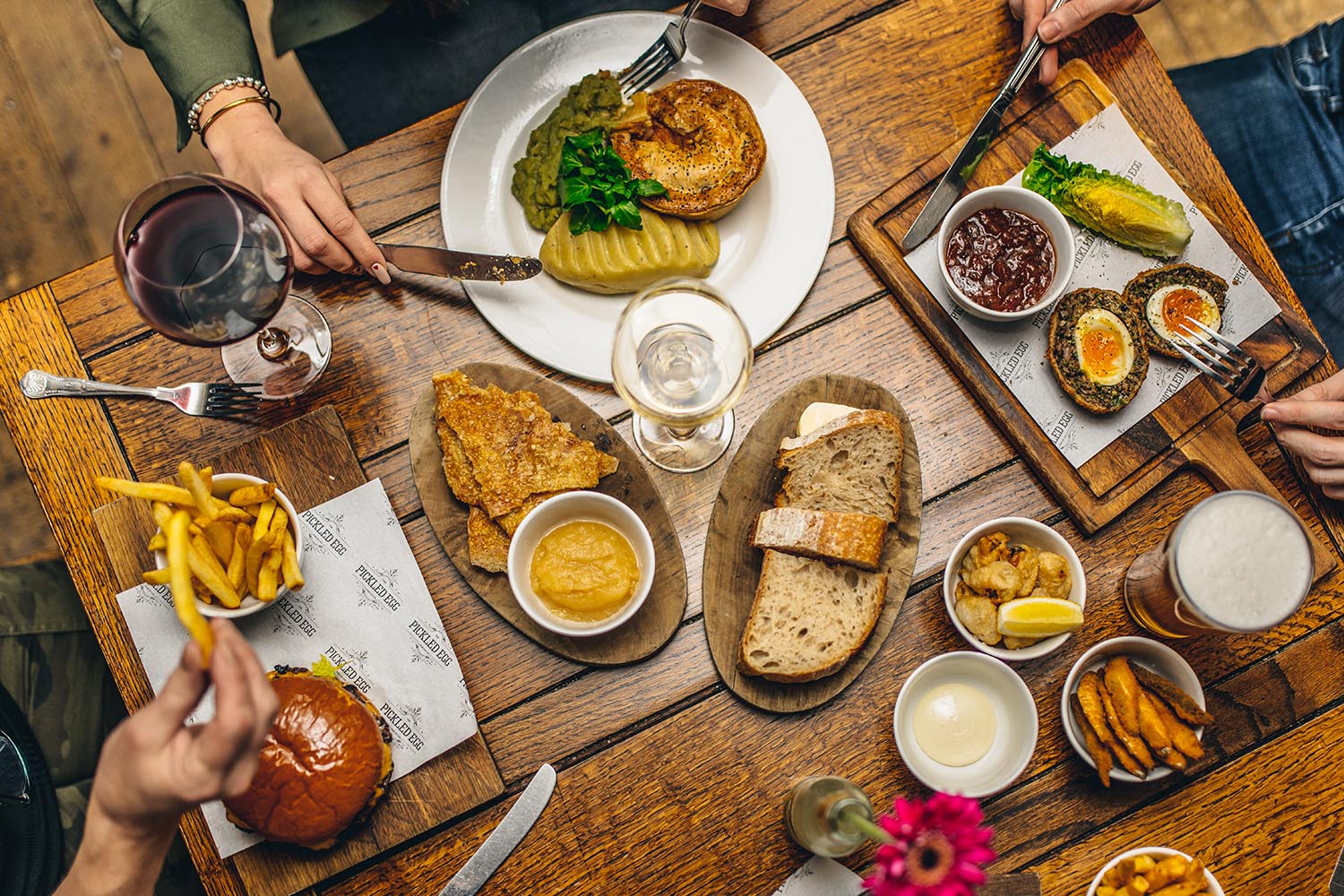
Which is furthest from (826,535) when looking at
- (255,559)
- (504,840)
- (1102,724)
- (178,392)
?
(178,392)

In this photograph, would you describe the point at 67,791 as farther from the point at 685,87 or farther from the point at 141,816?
the point at 685,87

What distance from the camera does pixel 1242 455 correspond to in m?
1.99

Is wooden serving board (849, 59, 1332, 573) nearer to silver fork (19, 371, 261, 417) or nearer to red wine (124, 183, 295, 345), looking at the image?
red wine (124, 183, 295, 345)

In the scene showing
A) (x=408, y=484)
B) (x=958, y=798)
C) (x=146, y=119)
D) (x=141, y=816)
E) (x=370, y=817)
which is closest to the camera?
(x=141, y=816)

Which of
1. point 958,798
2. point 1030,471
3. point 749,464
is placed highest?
point 749,464

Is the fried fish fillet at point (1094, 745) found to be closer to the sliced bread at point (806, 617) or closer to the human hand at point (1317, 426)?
the sliced bread at point (806, 617)

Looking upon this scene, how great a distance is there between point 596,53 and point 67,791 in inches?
85.2

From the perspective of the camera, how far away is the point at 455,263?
1.93m

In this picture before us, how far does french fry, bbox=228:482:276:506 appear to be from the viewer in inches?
69.1

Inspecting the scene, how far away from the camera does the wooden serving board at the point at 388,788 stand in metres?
1.79

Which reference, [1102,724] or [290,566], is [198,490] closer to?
[290,566]

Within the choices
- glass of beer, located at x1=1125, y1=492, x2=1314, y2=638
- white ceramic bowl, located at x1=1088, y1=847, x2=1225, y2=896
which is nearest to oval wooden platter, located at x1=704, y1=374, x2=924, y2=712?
glass of beer, located at x1=1125, y1=492, x2=1314, y2=638

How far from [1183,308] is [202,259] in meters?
2.13

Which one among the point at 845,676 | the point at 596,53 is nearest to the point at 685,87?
the point at 596,53
